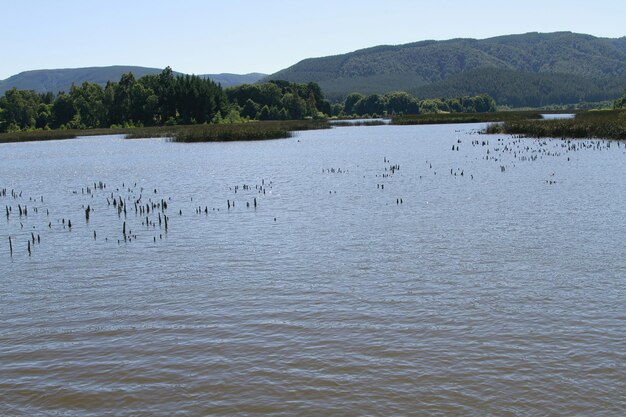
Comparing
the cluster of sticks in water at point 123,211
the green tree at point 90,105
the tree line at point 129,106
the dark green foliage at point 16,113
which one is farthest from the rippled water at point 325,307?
the dark green foliage at point 16,113

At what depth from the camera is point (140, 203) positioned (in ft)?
107

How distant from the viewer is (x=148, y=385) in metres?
10.1

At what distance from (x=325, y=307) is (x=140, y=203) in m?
21.2

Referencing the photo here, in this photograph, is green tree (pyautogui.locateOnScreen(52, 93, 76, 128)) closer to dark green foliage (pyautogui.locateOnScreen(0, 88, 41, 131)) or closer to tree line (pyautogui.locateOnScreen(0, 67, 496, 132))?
tree line (pyautogui.locateOnScreen(0, 67, 496, 132))

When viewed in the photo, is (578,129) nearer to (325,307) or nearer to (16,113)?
(325,307)

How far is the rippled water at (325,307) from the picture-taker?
31.4ft

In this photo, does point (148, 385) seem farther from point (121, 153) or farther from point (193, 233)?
point (121, 153)

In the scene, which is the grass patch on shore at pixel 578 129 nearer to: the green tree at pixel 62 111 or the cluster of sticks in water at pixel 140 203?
the cluster of sticks in water at pixel 140 203

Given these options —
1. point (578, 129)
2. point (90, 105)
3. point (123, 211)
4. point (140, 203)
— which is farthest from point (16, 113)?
point (123, 211)

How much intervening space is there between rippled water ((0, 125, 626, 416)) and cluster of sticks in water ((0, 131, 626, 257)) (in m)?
0.33

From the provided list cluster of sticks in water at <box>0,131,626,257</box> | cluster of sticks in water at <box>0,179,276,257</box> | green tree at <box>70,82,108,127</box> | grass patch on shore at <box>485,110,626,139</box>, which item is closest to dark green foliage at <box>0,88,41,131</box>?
green tree at <box>70,82,108,127</box>

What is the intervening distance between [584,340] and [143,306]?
364 inches

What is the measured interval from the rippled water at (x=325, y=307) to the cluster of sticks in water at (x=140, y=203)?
0.33 m

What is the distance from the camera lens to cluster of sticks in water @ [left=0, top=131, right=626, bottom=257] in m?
24.1
